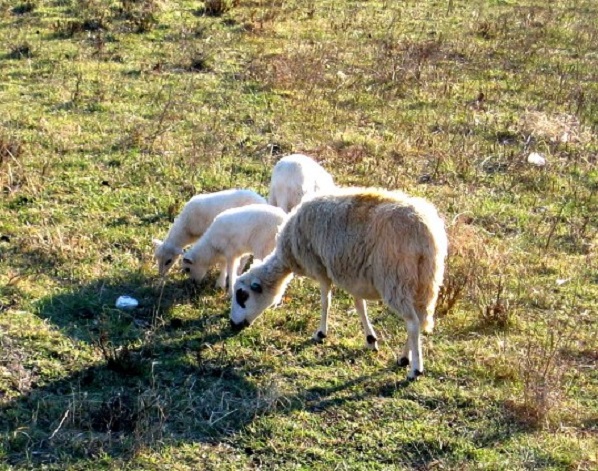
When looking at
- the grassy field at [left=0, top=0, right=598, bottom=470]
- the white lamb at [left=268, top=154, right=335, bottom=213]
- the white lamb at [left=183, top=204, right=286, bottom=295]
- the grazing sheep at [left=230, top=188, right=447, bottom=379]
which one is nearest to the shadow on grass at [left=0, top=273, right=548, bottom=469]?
the grassy field at [left=0, top=0, right=598, bottom=470]

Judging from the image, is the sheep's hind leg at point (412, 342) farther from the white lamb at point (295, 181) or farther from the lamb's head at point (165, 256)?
the lamb's head at point (165, 256)

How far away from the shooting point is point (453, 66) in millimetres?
15602

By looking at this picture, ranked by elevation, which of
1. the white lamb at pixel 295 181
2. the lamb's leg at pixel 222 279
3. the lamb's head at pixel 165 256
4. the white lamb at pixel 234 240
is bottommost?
the lamb's leg at pixel 222 279

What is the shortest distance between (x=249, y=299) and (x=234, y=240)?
907mm

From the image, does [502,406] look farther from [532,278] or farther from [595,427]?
[532,278]

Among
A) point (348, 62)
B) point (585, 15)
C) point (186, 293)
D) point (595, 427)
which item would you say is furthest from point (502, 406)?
point (585, 15)

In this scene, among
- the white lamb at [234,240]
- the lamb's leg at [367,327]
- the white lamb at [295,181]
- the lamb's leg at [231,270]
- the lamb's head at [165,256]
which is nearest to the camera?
the lamb's leg at [367,327]

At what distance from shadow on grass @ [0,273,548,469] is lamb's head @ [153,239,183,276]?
45 cm

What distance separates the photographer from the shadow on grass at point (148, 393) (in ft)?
21.0

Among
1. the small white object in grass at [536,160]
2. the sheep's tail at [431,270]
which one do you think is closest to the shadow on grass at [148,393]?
the sheep's tail at [431,270]

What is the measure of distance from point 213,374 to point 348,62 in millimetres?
8851

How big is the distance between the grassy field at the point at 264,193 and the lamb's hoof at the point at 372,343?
0.09 metres

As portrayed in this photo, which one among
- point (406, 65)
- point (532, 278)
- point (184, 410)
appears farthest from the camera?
point (406, 65)

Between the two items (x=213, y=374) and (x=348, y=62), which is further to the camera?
(x=348, y=62)
